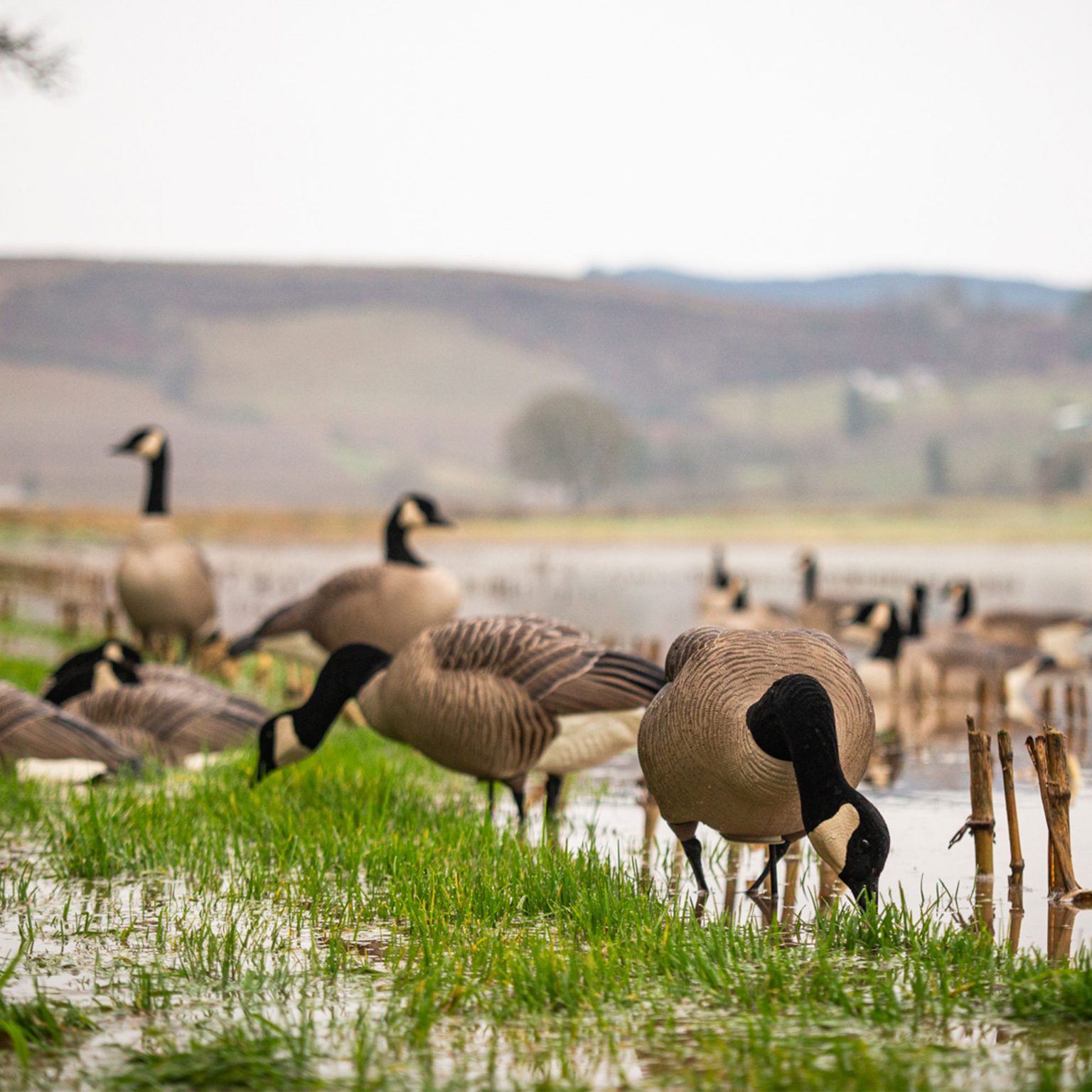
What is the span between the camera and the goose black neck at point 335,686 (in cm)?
867

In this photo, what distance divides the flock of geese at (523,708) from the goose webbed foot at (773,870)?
14mm

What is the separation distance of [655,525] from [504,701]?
8547 centimetres

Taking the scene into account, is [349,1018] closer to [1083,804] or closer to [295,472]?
[1083,804]

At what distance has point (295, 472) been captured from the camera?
136 m

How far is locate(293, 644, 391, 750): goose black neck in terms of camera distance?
8.67 meters

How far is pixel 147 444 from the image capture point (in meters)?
19.9

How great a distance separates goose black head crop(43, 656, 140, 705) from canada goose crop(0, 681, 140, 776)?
2.09 meters

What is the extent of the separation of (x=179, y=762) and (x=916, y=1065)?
7553mm

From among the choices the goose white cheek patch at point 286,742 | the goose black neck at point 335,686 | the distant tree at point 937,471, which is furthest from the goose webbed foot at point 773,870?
the distant tree at point 937,471

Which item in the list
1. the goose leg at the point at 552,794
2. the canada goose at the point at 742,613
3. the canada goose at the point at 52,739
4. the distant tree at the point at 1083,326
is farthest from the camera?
the distant tree at the point at 1083,326

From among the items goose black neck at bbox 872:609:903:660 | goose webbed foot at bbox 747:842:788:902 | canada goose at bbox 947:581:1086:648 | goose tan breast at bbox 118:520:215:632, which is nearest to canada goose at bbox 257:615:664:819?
goose webbed foot at bbox 747:842:788:902

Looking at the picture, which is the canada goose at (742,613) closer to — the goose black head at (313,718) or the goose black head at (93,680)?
the goose black head at (93,680)

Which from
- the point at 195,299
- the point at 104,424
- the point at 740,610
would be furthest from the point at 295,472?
the point at 740,610

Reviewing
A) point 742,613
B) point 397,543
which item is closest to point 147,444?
point 397,543
